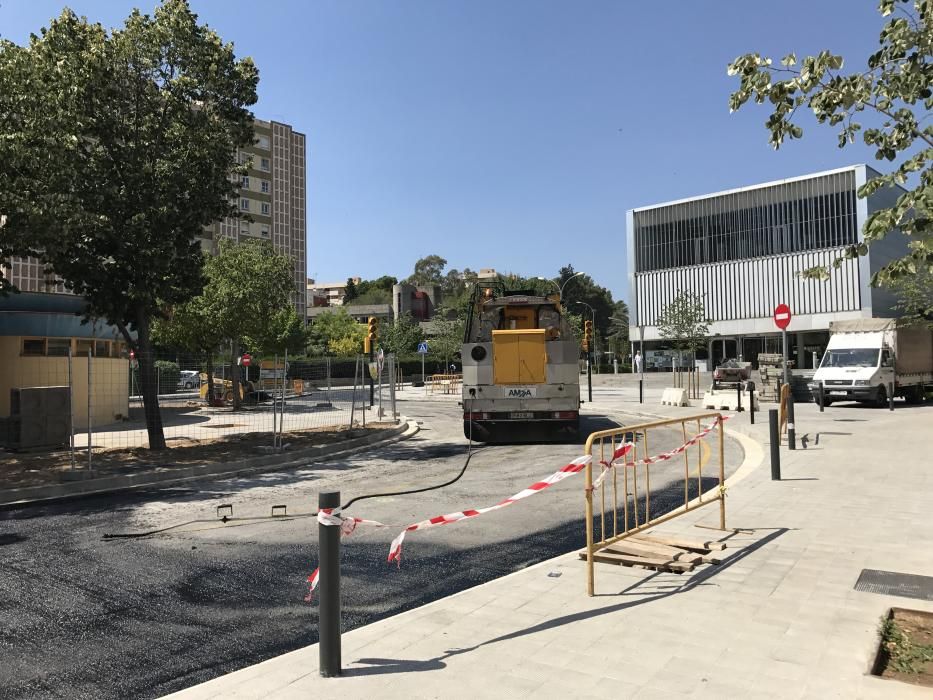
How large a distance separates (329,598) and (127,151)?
1301 centimetres

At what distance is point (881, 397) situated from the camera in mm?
25359

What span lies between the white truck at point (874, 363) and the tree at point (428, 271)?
324 ft

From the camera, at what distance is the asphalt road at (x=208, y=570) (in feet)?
13.4

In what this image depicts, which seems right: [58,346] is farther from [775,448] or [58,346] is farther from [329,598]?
[329,598]

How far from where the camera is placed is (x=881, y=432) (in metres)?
16.2

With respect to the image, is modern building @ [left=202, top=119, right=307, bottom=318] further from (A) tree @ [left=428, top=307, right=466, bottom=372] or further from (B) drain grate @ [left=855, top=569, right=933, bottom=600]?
(B) drain grate @ [left=855, top=569, right=933, bottom=600]

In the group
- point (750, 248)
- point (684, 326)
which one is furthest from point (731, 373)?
point (750, 248)

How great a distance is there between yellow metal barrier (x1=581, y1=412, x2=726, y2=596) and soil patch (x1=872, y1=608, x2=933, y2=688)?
1799 mm

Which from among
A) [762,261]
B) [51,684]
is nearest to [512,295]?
[51,684]

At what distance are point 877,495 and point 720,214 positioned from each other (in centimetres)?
5993

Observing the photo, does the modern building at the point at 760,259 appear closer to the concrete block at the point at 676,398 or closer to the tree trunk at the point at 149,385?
the concrete block at the point at 676,398

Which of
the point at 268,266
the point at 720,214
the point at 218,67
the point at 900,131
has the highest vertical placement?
the point at 720,214

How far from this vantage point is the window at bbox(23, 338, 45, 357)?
61.9ft

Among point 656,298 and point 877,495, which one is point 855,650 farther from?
point 656,298
